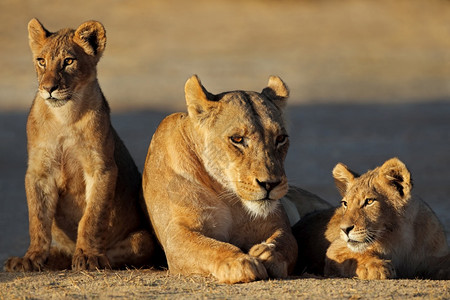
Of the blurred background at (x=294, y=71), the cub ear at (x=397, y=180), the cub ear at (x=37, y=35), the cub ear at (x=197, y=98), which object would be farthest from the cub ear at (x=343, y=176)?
the blurred background at (x=294, y=71)

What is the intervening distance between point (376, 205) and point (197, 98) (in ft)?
4.80

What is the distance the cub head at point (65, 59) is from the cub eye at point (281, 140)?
168 centimetres

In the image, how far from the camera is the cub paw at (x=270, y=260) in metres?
6.11

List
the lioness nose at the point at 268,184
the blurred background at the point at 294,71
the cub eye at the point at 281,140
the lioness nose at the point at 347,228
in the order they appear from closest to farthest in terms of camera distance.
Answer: the lioness nose at the point at 268,184
the lioness nose at the point at 347,228
the cub eye at the point at 281,140
the blurred background at the point at 294,71

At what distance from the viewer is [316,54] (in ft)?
81.0

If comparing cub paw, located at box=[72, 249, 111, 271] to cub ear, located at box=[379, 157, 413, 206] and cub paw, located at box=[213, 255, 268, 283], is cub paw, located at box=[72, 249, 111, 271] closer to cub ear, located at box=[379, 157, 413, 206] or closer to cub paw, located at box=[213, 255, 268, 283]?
cub paw, located at box=[213, 255, 268, 283]

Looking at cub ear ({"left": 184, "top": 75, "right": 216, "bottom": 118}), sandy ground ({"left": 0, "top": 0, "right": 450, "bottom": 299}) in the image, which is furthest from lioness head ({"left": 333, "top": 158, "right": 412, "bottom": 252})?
cub ear ({"left": 184, "top": 75, "right": 216, "bottom": 118})

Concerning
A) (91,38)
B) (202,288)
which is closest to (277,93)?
(91,38)

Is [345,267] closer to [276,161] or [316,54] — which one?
[276,161]

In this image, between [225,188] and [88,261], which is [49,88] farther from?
[225,188]

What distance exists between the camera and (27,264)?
6891 mm

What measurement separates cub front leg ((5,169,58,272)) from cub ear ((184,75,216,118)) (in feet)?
4.24

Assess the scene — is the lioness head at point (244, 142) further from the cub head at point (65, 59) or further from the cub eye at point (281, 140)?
the cub head at point (65, 59)

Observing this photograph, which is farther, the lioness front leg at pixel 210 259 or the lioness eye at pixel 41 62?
the lioness eye at pixel 41 62
